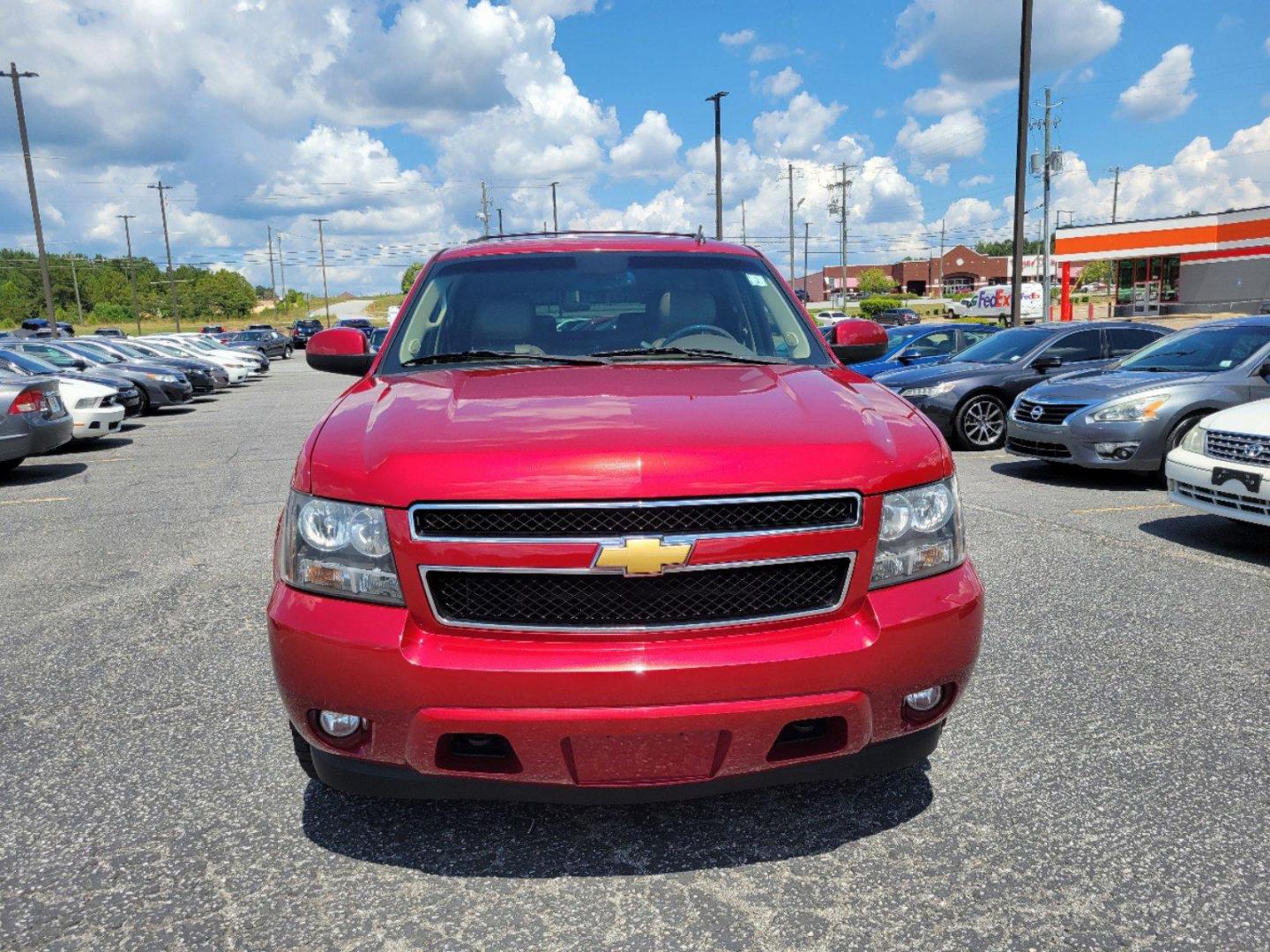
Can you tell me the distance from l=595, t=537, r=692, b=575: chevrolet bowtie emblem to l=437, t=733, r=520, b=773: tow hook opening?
509 mm

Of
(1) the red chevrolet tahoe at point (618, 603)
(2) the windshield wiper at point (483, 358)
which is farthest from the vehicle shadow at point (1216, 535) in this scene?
(2) the windshield wiper at point (483, 358)

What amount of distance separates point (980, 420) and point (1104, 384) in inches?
95.3

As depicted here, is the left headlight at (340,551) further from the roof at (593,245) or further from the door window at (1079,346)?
the door window at (1079,346)

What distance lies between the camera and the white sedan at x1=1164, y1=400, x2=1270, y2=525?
575cm

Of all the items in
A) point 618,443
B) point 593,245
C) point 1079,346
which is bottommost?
point 1079,346

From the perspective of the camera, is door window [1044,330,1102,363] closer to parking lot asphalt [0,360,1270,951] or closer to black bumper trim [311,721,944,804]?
parking lot asphalt [0,360,1270,951]

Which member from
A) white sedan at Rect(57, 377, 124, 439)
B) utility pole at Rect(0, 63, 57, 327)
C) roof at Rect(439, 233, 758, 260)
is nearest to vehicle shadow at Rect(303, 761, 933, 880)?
roof at Rect(439, 233, 758, 260)

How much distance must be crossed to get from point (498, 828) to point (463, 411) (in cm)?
124

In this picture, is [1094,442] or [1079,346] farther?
[1079,346]

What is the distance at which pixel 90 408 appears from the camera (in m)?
12.6

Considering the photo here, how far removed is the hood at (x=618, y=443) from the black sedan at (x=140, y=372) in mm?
17522

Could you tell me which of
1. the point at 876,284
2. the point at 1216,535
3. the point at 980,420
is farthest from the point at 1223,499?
the point at 876,284

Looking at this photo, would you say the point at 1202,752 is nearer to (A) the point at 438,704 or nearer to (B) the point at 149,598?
(A) the point at 438,704

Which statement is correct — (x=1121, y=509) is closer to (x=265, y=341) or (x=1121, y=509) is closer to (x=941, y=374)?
(x=941, y=374)
